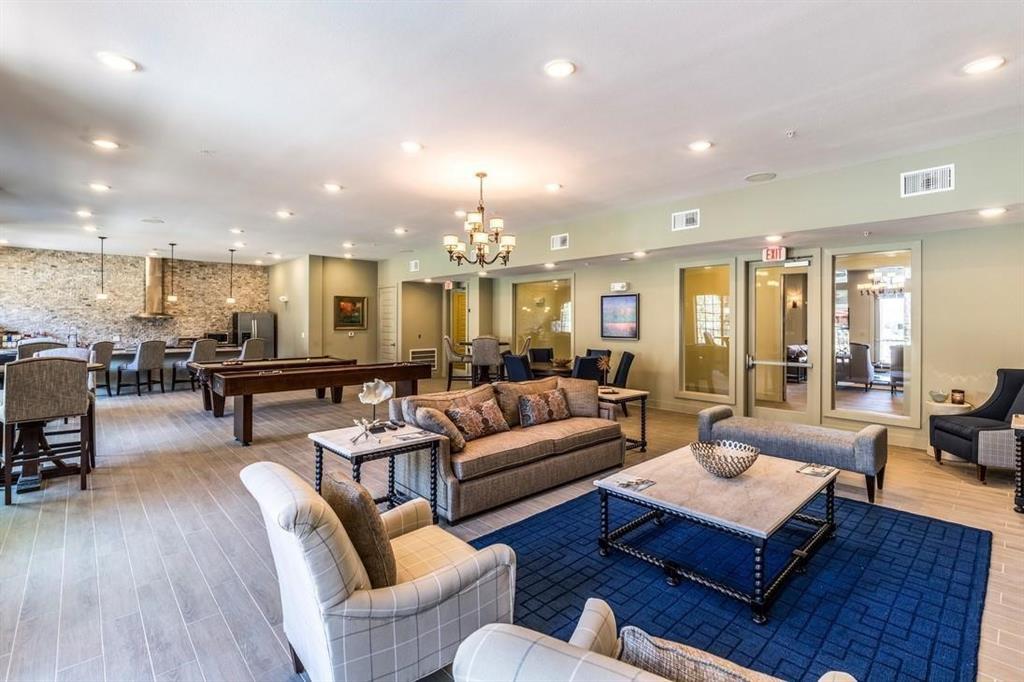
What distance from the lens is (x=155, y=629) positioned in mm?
2297

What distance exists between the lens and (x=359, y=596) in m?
1.59

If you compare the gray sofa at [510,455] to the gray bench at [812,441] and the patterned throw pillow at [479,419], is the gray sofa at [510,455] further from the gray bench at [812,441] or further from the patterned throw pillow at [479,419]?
the gray bench at [812,441]

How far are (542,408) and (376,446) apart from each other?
1836 mm

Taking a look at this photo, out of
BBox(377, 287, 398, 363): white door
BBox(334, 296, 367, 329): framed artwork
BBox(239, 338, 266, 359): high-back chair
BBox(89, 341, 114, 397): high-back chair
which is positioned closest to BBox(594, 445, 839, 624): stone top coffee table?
BBox(239, 338, 266, 359): high-back chair

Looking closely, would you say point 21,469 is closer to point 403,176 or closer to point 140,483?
point 140,483

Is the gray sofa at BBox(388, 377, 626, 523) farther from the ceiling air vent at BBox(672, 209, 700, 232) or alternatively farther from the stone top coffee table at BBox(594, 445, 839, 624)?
the ceiling air vent at BBox(672, 209, 700, 232)

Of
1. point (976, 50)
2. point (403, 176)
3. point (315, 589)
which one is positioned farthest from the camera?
point (403, 176)

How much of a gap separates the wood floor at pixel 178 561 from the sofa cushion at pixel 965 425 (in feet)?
1.30

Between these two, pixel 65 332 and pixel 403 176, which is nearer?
pixel 403 176

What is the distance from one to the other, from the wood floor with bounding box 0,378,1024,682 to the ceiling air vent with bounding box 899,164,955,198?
2.60m

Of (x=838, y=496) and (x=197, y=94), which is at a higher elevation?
(x=197, y=94)

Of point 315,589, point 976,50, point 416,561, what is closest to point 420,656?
point 416,561

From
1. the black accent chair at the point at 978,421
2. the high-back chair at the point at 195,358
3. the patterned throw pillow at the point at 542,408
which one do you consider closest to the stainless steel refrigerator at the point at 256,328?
the high-back chair at the point at 195,358

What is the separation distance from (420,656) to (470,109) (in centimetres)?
334
